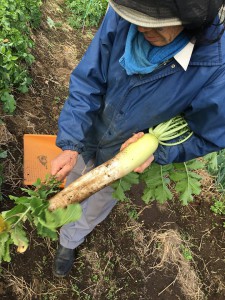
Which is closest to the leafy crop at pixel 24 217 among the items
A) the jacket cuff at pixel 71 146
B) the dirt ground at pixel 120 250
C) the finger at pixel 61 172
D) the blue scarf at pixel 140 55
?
the finger at pixel 61 172

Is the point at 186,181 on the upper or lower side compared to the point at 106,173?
lower

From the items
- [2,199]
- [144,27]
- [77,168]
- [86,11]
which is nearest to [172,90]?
[144,27]

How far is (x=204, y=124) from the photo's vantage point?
1.77 meters

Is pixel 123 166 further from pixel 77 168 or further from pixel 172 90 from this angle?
pixel 77 168

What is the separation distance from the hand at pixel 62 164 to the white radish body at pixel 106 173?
0.32 feet

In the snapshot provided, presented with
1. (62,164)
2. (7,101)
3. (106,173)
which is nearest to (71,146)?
(62,164)

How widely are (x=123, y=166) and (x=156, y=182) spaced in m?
0.49

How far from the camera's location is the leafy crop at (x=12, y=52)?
2.68m

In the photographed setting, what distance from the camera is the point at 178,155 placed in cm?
198

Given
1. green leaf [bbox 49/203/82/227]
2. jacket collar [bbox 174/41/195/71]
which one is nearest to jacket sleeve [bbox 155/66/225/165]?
jacket collar [bbox 174/41/195/71]

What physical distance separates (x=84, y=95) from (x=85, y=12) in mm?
3836

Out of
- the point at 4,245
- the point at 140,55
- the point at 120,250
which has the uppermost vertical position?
the point at 140,55

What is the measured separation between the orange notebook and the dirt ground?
0.08 m

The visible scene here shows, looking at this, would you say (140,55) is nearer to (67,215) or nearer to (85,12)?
(67,215)
